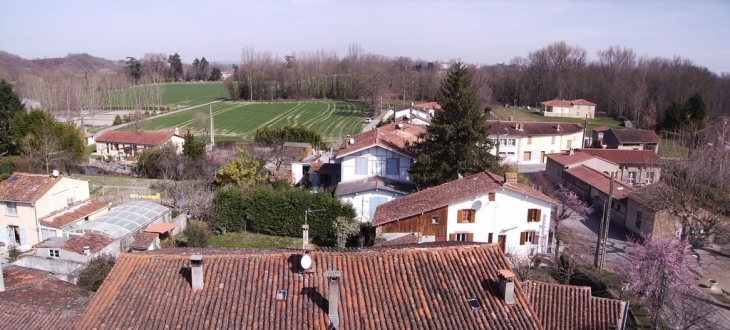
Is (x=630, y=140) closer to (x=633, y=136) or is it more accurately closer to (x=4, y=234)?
(x=633, y=136)

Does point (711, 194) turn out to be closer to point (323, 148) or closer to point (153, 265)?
point (153, 265)

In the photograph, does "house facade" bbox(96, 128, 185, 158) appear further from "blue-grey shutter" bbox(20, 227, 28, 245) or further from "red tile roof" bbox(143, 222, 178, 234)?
"red tile roof" bbox(143, 222, 178, 234)

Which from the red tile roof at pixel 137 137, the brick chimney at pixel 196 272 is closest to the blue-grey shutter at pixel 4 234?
the brick chimney at pixel 196 272

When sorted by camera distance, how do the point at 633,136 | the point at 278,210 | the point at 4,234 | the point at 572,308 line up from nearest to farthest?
1. the point at 572,308
2. the point at 4,234
3. the point at 278,210
4. the point at 633,136

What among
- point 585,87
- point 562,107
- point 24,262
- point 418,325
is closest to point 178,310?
point 418,325

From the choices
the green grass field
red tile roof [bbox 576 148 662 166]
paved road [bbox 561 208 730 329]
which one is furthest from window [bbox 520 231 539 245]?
the green grass field

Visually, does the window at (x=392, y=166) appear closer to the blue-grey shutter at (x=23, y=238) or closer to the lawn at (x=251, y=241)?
the lawn at (x=251, y=241)

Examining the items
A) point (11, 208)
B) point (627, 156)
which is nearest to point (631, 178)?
point (627, 156)
